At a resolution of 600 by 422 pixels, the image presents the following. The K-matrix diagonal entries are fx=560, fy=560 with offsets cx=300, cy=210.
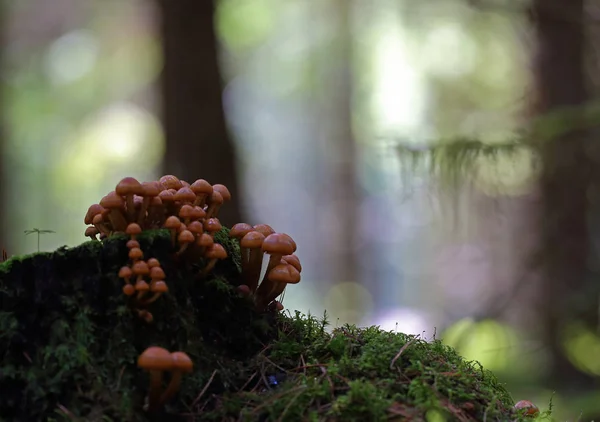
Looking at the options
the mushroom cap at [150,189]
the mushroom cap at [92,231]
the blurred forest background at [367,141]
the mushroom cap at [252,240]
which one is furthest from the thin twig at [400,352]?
the blurred forest background at [367,141]

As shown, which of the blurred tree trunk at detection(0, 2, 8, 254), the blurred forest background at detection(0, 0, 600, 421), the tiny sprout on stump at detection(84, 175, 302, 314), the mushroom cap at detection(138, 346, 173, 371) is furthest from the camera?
the blurred tree trunk at detection(0, 2, 8, 254)

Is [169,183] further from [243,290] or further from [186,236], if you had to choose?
[243,290]

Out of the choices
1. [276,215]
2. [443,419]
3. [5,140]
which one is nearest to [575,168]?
[443,419]

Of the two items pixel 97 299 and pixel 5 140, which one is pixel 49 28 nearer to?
pixel 5 140

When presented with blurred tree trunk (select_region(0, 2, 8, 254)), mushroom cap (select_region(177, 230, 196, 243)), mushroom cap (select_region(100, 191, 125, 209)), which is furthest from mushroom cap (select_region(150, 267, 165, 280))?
blurred tree trunk (select_region(0, 2, 8, 254))

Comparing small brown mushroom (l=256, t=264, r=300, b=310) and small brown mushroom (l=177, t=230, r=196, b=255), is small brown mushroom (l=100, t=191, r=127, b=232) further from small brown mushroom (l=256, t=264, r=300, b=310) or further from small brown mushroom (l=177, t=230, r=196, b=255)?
small brown mushroom (l=256, t=264, r=300, b=310)

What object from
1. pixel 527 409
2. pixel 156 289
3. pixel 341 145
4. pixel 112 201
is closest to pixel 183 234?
pixel 156 289
